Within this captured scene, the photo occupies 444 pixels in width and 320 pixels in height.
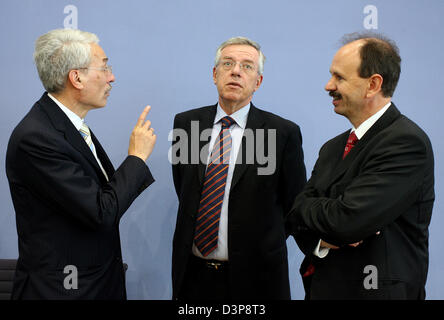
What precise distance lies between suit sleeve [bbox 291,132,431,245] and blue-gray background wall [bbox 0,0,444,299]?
4.75 ft

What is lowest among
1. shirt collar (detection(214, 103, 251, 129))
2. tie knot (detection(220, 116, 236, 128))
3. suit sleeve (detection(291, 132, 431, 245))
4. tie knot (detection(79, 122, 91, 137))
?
suit sleeve (detection(291, 132, 431, 245))

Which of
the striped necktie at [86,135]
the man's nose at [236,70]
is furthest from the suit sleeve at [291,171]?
the striped necktie at [86,135]

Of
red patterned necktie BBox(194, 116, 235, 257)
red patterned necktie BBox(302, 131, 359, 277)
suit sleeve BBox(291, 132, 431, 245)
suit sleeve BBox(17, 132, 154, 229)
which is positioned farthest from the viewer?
red patterned necktie BBox(194, 116, 235, 257)

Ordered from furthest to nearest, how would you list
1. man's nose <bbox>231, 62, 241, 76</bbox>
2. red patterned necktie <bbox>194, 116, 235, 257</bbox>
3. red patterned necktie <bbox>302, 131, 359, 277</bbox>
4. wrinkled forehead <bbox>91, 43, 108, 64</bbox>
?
man's nose <bbox>231, 62, 241, 76</bbox>, red patterned necktie <bbox>194, 116, 235, 257</bbox>, wrinkled forehead <bbox>91, 43, 108, 64</bbox>, red patterned necktie <bbox>302, 131, 359, 277</bbox>

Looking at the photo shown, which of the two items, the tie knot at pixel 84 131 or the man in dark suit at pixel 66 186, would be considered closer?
the man in dark suit at pixel 66 186

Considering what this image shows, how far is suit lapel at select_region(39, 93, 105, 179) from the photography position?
1.77 metres

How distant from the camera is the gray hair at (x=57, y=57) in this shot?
1.82m

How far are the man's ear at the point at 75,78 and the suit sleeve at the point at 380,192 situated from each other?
113 centimetres

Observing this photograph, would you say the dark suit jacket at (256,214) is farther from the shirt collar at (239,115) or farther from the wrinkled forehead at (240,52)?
the wrinkled forehead at (240,52)

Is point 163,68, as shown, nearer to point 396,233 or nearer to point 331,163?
point 331,163

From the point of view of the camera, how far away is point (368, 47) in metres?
1.73

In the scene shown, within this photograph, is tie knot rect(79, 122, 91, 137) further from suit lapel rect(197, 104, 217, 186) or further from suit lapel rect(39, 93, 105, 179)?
suit lapel rect(197, 104, 217, 186)

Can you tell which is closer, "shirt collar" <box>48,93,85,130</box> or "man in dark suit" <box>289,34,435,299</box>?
"man in dark suit" <box>289,34,435,299</box>

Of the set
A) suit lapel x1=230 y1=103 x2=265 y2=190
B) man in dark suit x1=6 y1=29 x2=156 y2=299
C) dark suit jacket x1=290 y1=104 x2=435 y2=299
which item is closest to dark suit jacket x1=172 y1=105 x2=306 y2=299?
suit lapel x1=230 y1=103 x2=265 y2=190
